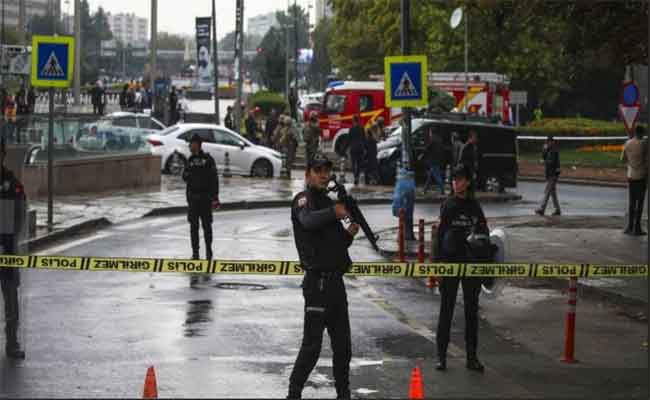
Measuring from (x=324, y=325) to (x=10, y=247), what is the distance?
3494 mm

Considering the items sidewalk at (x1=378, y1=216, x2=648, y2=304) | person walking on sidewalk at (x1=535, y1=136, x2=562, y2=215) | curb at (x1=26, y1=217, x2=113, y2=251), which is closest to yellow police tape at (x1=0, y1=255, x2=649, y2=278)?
sidewalk at (x1=378, y1=216, x2=648, y2=304)

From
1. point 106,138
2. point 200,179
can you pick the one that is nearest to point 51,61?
point 200,179

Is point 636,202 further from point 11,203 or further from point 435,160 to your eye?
point 11,203

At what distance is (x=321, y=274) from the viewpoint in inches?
367

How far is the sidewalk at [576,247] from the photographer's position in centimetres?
1709

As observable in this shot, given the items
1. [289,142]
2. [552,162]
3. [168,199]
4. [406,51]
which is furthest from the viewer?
[289,142]

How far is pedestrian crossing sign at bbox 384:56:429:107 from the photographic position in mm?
21234

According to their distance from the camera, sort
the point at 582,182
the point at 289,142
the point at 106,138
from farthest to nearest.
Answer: the point at 582,182 → the point at 289,142 → the point at 106,138

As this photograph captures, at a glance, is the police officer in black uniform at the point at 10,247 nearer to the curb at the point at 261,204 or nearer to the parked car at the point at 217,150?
the curb at the point at 261,204

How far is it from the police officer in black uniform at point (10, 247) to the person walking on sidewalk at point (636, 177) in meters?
14.4

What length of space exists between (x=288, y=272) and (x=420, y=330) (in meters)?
2.49

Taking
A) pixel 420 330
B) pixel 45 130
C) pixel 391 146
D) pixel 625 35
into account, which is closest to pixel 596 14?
pixel 625 35

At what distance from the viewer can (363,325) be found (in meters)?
13.6

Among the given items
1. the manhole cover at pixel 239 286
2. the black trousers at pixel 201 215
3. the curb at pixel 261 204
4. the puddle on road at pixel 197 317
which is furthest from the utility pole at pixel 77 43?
the puddle on road at pixel 197 317
